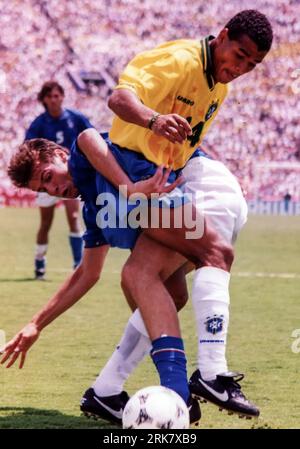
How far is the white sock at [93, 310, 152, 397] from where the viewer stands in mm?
4594

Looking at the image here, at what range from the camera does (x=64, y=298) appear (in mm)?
4734

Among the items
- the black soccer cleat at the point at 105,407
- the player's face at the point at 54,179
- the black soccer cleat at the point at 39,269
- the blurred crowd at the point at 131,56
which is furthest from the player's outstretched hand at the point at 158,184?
the blurred crowd at the point at 131,56

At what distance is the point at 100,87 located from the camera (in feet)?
88.5

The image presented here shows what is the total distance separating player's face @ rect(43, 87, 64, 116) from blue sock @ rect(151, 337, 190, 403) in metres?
7.30

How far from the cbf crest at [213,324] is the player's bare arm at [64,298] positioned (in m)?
0.86

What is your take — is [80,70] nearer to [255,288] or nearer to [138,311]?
[255,288]

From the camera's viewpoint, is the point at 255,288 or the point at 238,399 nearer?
the point at 238,399

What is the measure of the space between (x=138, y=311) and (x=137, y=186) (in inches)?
25.8

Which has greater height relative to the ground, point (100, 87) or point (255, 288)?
point (100, 87)

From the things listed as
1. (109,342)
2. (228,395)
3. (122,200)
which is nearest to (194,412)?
(228,395)

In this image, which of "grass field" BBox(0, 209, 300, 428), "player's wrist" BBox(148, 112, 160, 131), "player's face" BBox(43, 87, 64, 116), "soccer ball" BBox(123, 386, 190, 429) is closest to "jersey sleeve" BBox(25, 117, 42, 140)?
"player's face" BBox(43, 87, 64, 116)

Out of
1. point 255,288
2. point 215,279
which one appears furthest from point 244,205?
point 255,288

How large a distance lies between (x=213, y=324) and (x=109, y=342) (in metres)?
2.63

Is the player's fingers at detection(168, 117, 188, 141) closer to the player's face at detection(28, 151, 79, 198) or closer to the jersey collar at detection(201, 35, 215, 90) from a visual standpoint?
the jersey collar at detection(201, 35, 215, 90)
